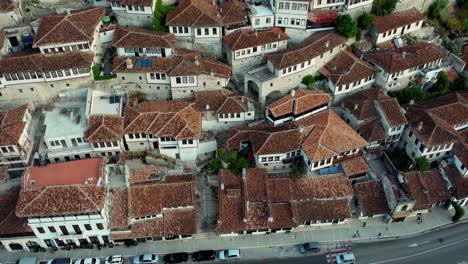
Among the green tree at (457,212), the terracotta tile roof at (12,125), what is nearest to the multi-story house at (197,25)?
the terracotta tile roof at (12,125)

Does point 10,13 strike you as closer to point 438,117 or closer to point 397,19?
point 397,19

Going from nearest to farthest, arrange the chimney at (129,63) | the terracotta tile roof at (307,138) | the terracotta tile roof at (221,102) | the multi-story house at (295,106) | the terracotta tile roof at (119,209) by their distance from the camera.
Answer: the terracotta tile roof at (119,209), the terracotta tile roof at (307,138), the terracotta tile roof at (221,102), the chimney at (129,63), the multi-story house at (295,106)

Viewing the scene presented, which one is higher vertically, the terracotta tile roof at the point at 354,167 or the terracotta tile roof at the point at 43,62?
the terracotta tile roof at the point at 43,62

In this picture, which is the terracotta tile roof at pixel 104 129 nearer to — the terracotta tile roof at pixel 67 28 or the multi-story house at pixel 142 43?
the multi-story house at pixel 142 43

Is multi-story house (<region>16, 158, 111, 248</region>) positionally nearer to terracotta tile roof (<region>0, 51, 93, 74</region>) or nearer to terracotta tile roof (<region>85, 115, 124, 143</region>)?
terracotta tile roof (<region>85, 115, 124, 143</region>)

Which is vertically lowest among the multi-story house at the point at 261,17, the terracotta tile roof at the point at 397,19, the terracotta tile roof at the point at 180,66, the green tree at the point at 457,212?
the green tree at the point at 457,212

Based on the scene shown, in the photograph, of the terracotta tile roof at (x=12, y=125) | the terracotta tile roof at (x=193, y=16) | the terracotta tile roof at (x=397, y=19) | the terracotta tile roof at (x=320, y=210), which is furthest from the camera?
the terracotta tile roof at (x=397, y=19)
